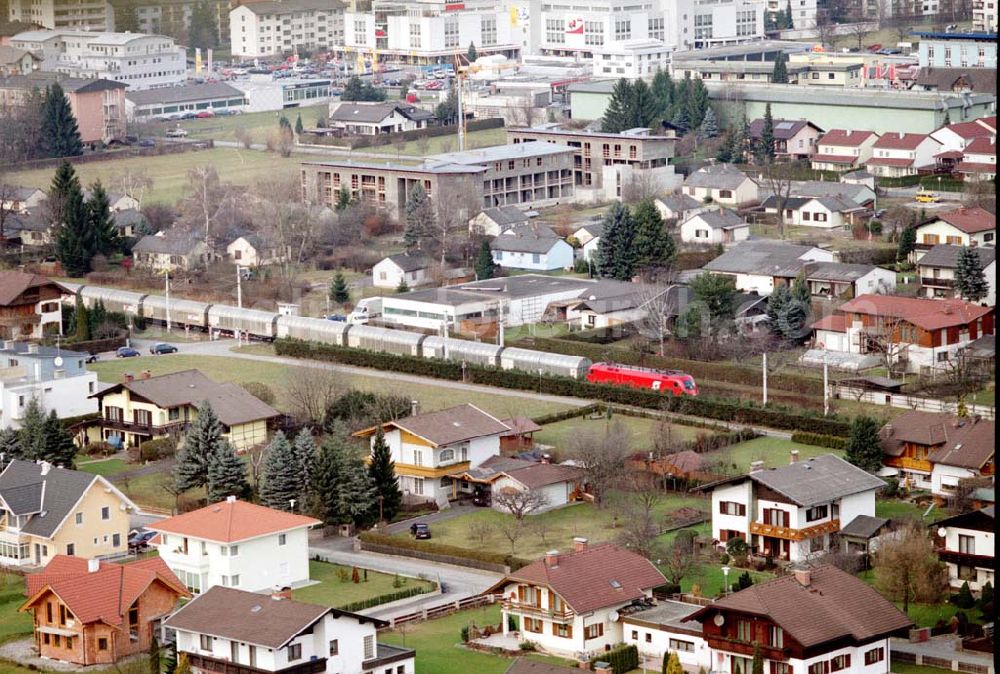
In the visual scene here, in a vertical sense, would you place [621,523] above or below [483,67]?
below

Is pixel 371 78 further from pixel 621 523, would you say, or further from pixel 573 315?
pixel 621 523

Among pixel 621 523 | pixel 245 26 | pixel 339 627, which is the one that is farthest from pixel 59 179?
pixel 245 26

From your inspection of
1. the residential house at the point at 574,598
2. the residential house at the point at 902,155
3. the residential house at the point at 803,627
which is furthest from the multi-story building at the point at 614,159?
the residential house at the point at 803,627

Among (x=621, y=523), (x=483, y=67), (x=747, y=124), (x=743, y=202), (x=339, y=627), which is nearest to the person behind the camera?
(x=339, y=627)

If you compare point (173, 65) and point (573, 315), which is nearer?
point (573, 315)

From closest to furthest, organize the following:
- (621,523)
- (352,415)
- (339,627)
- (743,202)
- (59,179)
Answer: (339,627) → (621,523) → (352,415) → (59,179) → (743,202)

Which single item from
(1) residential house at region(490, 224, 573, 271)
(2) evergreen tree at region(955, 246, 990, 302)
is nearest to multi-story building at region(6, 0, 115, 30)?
(1) residential house at region(490, 224, 573, 271)

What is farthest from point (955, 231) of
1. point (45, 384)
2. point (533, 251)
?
point (45, 384)

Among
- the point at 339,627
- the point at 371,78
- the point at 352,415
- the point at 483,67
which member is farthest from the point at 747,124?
the point at 339,627
